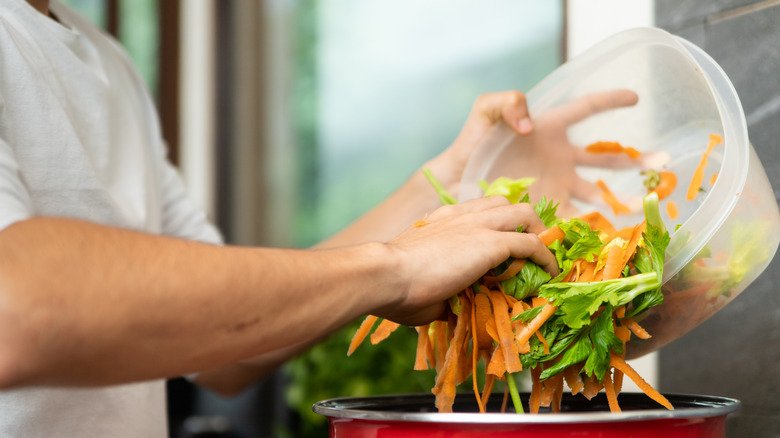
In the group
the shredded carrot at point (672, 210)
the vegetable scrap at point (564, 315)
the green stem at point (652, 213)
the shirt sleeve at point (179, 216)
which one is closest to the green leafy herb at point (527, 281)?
the vegetable scrap at point (564, 315)

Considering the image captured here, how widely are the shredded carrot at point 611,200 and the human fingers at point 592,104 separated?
0.28 feet

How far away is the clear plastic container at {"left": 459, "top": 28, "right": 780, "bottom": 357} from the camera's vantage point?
638 mm

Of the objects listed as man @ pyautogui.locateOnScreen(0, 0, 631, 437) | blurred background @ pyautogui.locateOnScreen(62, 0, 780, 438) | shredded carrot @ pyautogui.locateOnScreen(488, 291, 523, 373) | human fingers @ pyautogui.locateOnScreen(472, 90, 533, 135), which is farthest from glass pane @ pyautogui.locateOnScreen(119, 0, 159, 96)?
shredded carrot @ pyautogui.locateOnScreen(488, 291, 523, 373)

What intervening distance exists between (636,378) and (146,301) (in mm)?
415

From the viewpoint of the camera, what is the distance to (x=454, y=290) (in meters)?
0.64

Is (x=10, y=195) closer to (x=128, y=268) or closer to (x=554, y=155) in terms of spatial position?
(x=128, y=268)

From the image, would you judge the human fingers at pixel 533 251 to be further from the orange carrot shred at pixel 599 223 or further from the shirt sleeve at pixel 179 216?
the shirt sleeve at pixel 179 216

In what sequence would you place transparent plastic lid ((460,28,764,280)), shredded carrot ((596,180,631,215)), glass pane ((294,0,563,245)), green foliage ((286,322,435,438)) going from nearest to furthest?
transparent plastic lid ((460,28,764,280)), shredded carrot ((596,180,631,215)), green foliage ((286,322,435,438)), glass pane ((294,0,563,245))

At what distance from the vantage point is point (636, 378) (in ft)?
2.11

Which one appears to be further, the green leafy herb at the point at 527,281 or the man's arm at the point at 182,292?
the green leafy herb at the point at 527,281

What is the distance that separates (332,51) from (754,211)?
2.27 m

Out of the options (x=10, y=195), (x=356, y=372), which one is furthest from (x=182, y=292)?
(x=356, y=372)

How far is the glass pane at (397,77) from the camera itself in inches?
77.5

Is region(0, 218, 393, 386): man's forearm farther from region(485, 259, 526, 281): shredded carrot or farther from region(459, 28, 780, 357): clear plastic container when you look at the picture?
region(459, 28, 780, 357): clear plastic container
